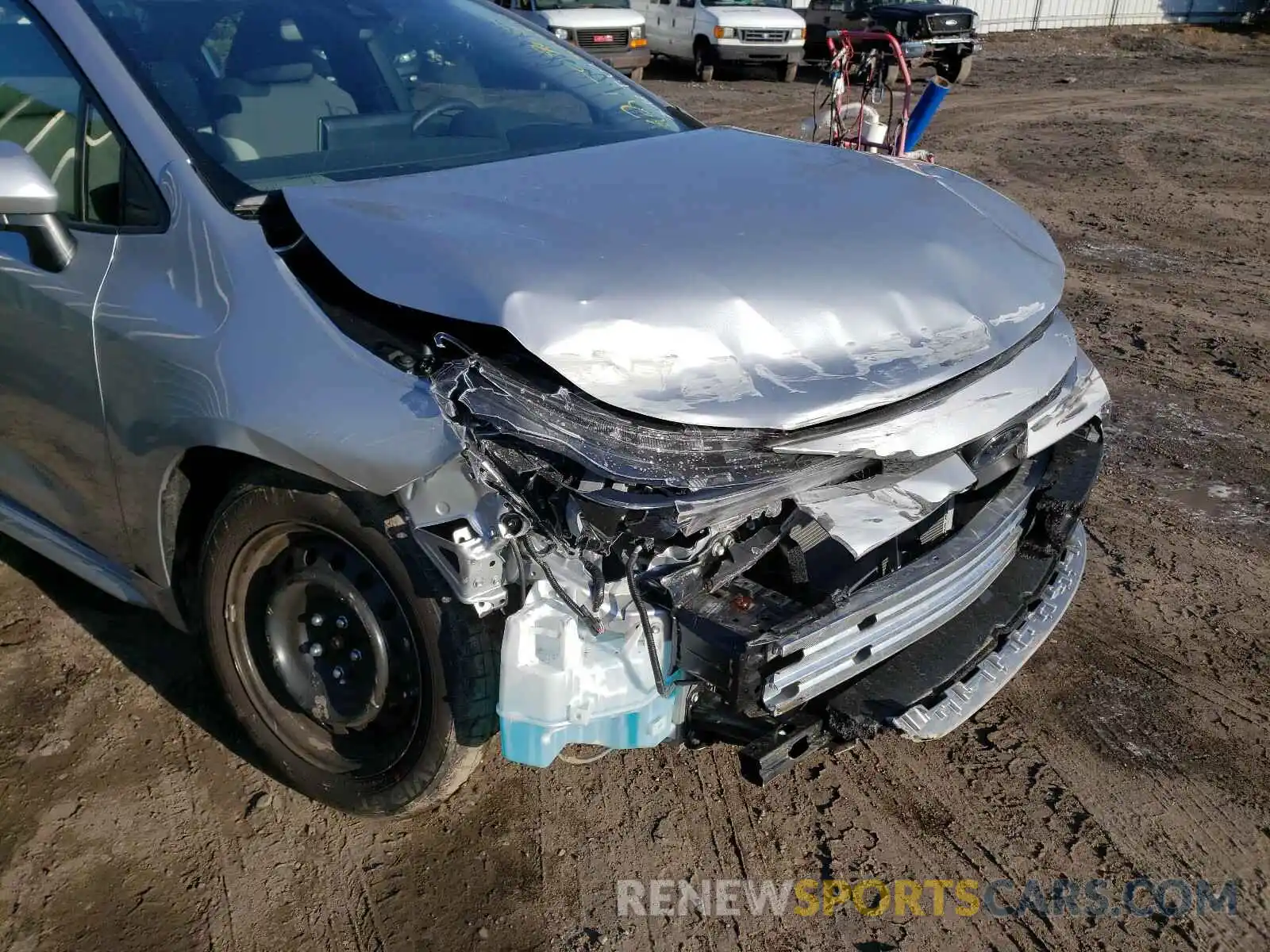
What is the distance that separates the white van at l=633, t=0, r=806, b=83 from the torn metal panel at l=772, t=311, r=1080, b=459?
1594cm

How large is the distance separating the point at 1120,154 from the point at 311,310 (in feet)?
37.6

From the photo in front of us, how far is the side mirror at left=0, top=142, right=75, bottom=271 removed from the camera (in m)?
2.25

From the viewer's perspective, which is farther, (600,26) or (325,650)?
(600,26)

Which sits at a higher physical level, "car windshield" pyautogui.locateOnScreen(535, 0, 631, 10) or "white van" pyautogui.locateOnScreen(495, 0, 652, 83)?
"car windshield" pyautogui.locateOnScreen(535, 0, 631, 10)

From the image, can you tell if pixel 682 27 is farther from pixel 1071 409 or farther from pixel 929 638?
pixel 929 638

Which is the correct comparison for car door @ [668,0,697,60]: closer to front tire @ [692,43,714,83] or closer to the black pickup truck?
front tire @ [692,43,714,83]

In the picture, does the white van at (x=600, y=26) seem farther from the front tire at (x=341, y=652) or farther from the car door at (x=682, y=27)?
the front tire at (x=341, y=652)

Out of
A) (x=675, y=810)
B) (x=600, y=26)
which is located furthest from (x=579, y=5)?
(x=675, y=810)

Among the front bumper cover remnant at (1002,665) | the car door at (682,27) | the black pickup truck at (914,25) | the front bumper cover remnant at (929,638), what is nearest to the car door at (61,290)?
the front bumper cover remnant at (929,638)

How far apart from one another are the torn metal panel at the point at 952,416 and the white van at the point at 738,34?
1594cm

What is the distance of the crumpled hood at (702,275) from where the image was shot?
6.86ft

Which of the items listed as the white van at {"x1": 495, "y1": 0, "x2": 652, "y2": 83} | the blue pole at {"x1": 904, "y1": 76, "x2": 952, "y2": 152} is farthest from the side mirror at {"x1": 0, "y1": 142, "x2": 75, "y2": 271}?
the white van at {"x1": 495, "y1": 0, "x2": 652, "y2": 83}

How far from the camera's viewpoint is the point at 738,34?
1694cm

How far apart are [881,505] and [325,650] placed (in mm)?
1380
